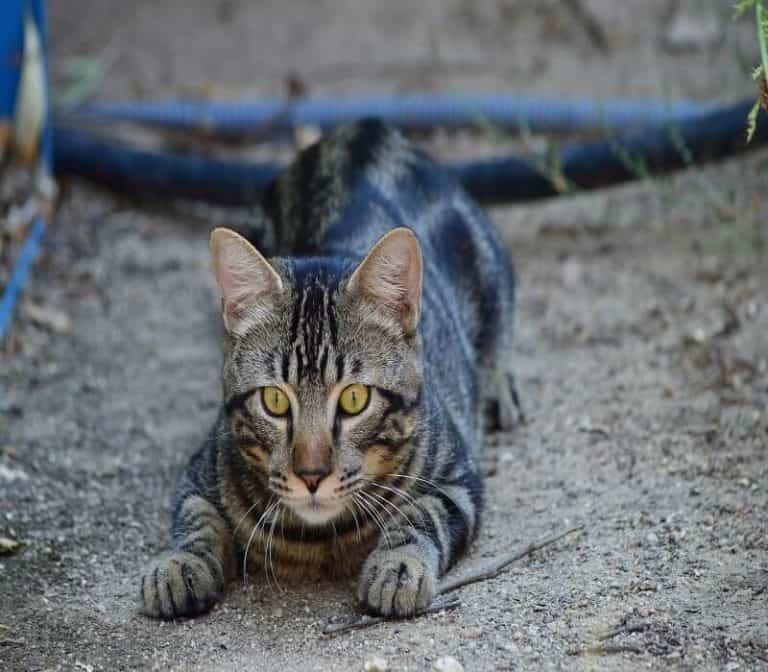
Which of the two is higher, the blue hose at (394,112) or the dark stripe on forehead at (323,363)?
the blue hose at (394,112)

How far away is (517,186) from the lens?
674cm

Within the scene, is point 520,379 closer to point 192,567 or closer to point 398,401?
point 398,401

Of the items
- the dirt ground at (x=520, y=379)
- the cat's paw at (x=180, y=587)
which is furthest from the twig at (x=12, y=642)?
the cat's paw at (x=180, y=587)

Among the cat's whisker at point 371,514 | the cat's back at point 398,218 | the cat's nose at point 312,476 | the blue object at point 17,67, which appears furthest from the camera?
the blue object at point 17,67

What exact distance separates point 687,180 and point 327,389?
3.56 m

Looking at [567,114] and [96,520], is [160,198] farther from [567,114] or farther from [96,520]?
[96,520]

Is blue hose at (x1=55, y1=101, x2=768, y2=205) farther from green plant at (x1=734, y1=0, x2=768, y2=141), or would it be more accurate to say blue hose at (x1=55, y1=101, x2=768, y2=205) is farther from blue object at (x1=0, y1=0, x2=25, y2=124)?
green plant at (x1=734, y1=0, x2=768, y2=141)

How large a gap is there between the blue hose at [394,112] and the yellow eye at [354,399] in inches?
150

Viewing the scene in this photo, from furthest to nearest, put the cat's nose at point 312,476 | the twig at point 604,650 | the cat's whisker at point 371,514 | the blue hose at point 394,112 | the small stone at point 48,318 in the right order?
the blue hose at point 394,112, the small stone at point 48,318, the cat's whisker at point 371,514, the cat's nose at point 312,476, the twig at point 604,650

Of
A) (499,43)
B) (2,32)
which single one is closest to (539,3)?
(499,43)

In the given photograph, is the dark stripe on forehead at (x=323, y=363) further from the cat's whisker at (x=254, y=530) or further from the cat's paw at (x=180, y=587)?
the cat's paw at (x=180, y=587)

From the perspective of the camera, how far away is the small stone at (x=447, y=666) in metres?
3.53

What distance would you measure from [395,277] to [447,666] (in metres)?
1.16

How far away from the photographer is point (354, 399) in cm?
391
